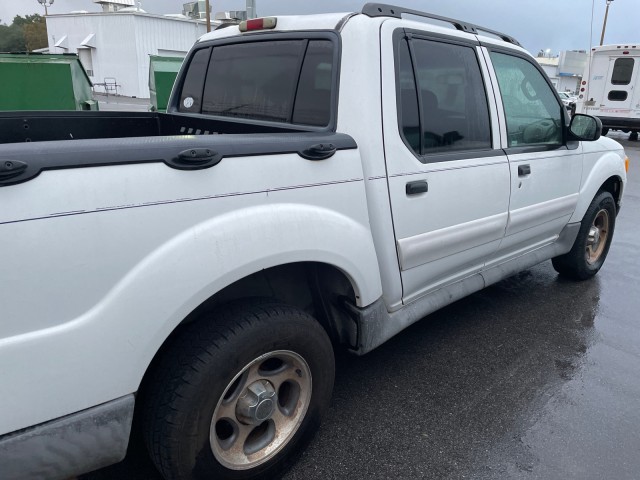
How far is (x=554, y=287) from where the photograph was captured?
14.9 ft

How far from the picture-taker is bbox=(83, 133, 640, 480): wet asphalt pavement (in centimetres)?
238

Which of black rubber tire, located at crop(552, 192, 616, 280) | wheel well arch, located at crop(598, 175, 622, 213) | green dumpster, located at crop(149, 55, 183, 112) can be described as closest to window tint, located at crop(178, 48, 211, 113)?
black rubber tire, located at crop(552, 192, 616, 280)

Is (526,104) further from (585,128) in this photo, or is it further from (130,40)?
(130,40)

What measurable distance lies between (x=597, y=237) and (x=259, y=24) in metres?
3.49

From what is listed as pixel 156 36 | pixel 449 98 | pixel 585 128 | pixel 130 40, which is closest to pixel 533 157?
pixel 585 128

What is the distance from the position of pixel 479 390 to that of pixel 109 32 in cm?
4595

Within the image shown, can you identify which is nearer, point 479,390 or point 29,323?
point 29,323

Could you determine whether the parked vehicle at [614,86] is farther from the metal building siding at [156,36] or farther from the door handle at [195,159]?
the metal building siding at [156,36]

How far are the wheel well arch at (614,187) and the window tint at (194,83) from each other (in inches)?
132

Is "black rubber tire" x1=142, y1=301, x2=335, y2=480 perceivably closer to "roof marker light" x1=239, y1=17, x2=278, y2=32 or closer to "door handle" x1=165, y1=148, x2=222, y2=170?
"door handle" x1=165, y1=148, x2=222, y2=170

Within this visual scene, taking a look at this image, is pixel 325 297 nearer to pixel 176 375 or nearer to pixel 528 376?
pixel 176 375

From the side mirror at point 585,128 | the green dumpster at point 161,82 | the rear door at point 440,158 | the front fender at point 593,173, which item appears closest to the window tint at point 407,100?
the rear door at point 440,158

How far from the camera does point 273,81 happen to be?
277 cm

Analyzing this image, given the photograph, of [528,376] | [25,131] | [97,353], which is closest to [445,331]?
[528,376]
